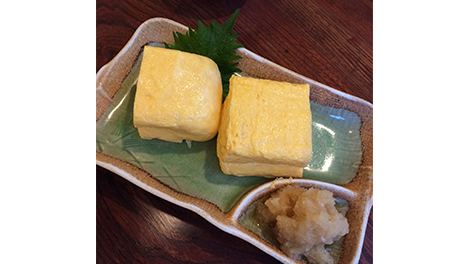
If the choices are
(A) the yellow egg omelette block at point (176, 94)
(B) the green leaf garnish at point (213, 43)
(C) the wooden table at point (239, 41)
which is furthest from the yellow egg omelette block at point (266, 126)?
(C) the wooden table at point (239, 41)

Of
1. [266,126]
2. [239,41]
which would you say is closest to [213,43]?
[239,41]

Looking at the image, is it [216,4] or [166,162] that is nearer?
[166,162]

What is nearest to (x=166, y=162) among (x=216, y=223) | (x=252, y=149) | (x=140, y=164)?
(x=140, y=164)

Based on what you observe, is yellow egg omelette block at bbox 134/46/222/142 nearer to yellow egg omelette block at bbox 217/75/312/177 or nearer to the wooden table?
yellow egg omelette block at bbox 217/75/312/177

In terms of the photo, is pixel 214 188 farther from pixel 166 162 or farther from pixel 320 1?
pixel 320 1

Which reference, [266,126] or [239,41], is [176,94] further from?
[239,41]
